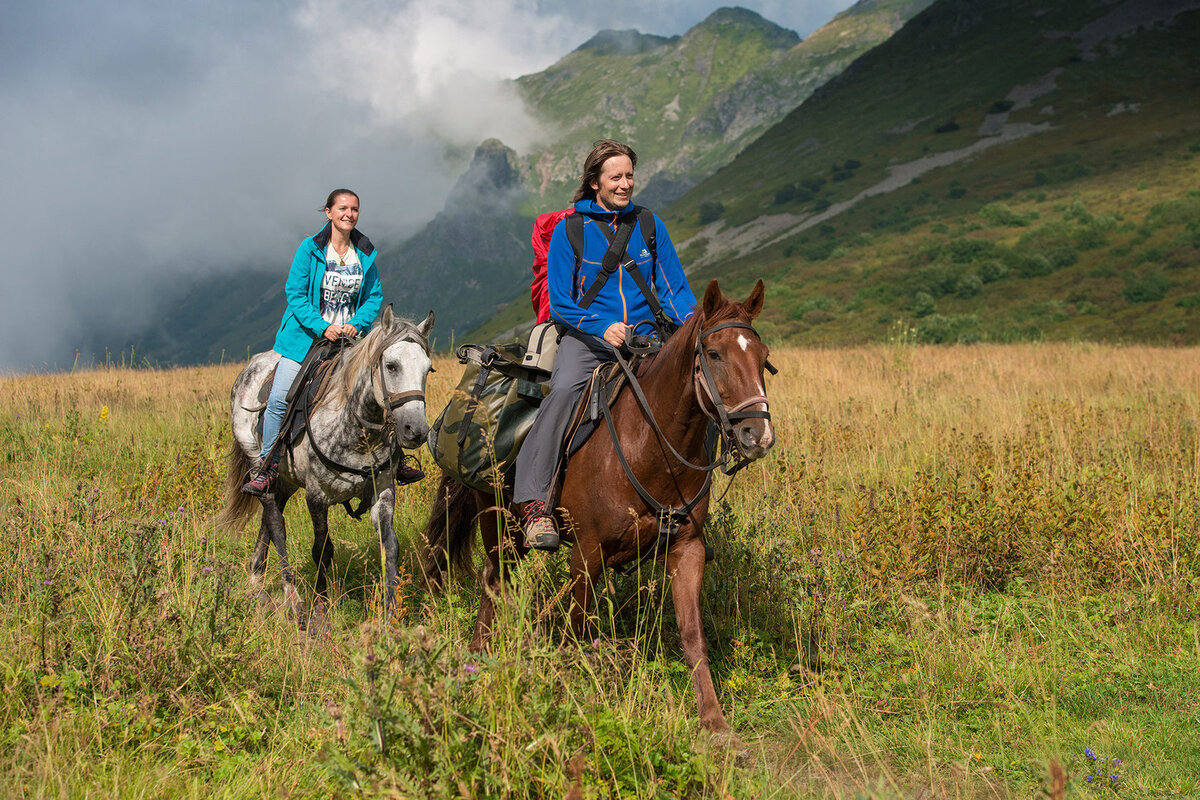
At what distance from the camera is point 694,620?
12.8 feet

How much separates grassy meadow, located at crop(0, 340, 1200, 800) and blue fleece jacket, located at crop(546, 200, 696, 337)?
1615 millimetres

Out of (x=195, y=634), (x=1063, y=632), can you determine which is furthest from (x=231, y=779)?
(x=1063, y=632)

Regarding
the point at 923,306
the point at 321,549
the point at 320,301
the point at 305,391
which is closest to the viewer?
the point at 321,549

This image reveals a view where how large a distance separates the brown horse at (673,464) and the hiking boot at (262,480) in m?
2.84

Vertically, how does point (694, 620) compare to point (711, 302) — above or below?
below

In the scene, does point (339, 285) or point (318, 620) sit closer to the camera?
point (318, 620)

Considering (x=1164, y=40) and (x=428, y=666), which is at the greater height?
(x=1164, y=40)

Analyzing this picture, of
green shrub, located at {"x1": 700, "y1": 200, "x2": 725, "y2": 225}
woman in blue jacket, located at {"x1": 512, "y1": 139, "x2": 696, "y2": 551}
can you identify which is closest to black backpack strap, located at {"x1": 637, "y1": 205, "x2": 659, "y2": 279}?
woman in blue jacket, located at {"x1": 512, "y1": 139, "x2": 696, "y2": 551}

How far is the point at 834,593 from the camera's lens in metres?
4.97

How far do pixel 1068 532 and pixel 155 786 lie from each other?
620cm

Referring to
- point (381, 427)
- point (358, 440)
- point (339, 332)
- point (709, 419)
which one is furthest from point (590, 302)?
point (339, 332)

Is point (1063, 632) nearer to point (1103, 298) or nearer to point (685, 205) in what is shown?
point (1103, 298)

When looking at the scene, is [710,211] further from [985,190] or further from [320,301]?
[320,301]

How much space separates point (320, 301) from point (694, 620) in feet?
14.1
